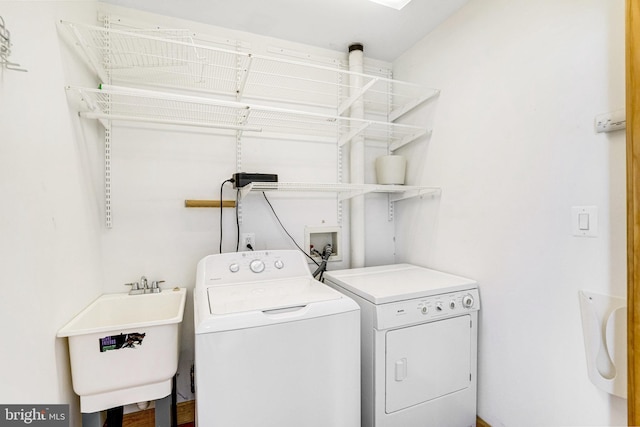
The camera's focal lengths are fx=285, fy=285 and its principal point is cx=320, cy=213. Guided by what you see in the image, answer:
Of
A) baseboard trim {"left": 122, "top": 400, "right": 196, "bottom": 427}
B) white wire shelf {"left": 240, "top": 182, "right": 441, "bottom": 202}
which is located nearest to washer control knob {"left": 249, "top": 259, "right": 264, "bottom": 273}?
white wire shelf {"left": 240, "top": 182, "right": 441, "bottom": 202}

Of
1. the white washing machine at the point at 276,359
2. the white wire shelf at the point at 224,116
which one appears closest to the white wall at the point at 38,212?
the white wire shelf at the point at 224,116

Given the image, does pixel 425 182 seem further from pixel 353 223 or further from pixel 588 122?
pixel 588 122

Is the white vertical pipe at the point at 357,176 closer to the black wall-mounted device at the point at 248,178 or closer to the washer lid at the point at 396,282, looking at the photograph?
the washer lid at the point at 396,282

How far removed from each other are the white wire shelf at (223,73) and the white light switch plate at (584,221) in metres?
1.12

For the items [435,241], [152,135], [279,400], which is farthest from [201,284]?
[435,241]

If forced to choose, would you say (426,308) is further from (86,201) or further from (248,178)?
(86,201)

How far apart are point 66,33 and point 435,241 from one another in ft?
7.27

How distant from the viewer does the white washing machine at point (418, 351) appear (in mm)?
1362

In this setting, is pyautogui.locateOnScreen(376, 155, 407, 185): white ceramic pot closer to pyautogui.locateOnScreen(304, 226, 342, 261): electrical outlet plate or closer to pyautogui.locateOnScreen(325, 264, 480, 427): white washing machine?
pyautogui.locateOnScreen(304, 226, 342, 261): electrical outlet plate

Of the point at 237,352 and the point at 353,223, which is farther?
the point at 353,223

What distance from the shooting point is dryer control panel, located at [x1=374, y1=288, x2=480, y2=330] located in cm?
136

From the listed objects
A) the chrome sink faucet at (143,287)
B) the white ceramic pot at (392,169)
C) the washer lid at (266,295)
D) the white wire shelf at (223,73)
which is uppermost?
the white wire shelf at (223,73)

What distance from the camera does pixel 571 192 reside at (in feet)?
3.94

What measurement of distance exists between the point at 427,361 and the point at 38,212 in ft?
5.81
